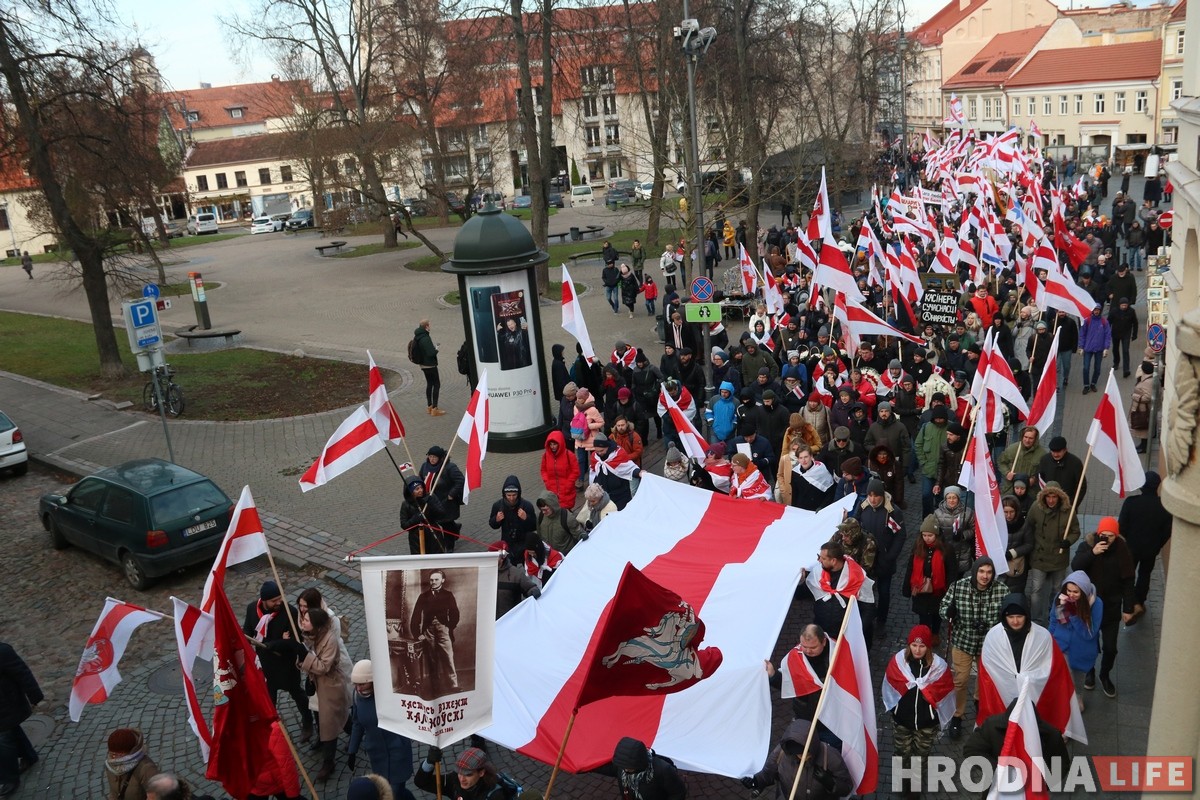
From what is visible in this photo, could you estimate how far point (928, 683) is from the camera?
6.91 m

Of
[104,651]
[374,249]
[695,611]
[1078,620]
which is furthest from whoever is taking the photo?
[374,249]

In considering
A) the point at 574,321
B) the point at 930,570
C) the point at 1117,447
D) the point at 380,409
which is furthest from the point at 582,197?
the point at 930,570

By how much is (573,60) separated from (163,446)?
18396 mm

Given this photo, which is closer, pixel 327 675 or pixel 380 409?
pixel 327 675

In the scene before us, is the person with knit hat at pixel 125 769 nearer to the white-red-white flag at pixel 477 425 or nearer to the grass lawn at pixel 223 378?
the white-red-white flag at pixel 477 425

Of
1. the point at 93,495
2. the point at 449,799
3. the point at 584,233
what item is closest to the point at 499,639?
the point at 449,799

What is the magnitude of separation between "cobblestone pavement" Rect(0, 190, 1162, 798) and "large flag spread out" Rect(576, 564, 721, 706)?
1.79 meters

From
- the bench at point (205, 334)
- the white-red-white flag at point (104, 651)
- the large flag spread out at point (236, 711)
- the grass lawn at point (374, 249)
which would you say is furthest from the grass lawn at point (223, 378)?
the grass lawn at point (374, 249)

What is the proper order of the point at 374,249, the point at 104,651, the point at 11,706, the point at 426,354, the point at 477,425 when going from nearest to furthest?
the point at 104,651 → the point at 11,706 → the point at 477,425 → the point at 426,354 → the point at 374,249

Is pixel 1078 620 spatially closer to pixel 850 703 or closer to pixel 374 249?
pixel 850 703

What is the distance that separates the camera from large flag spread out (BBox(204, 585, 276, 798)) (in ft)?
22.1

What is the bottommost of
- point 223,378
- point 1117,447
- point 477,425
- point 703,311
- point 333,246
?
point 223,378

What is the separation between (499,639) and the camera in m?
8.31

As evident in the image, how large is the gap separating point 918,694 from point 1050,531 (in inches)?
112
